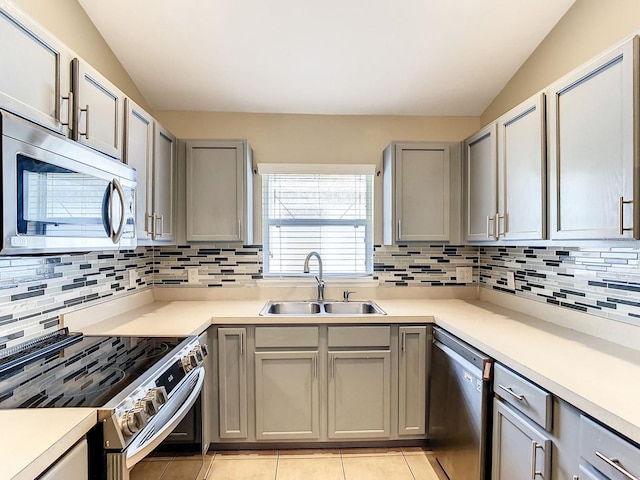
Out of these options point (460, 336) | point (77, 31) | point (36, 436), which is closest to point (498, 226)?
point (460, 336)

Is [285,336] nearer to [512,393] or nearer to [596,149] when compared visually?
[512,393]

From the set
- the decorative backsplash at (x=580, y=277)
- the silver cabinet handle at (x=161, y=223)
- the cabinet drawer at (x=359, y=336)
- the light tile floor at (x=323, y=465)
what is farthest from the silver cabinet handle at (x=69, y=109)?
the decorative backsplash at (x=580, y=277)

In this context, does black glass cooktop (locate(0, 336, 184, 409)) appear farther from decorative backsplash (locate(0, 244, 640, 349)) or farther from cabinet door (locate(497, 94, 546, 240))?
cabinet door (locate(497, 94, 546, 240))

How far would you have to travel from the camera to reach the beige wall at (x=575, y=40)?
1.60 metres

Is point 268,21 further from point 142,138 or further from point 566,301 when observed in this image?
point 566,301

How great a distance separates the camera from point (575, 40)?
1.86 metres

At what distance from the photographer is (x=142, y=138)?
6.39 feet

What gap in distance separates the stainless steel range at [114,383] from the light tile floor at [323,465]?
74cm

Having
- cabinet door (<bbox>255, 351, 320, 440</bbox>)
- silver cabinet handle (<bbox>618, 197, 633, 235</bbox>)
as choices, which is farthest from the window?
silver cabinet handle (<bbox>618, 197, 633, 235</bbox>)

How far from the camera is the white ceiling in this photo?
75.3 inches

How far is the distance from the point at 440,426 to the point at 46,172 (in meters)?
2.20

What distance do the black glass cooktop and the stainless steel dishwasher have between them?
4.55 feet

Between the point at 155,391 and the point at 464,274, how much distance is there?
235 cm

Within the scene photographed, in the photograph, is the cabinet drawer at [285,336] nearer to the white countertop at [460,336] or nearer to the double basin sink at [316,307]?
the white countertop at [460,336]
